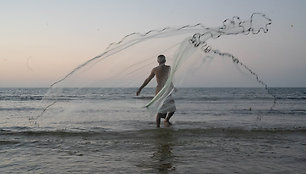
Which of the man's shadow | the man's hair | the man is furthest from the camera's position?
the man

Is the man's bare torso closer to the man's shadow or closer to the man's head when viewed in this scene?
the man's head

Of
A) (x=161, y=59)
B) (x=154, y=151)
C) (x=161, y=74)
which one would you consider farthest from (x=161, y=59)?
(x=154, y=151)

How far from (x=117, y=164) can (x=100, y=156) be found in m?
0.68

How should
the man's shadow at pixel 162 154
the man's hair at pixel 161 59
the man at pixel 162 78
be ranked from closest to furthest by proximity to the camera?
1. the man's shadow at pixel 162 154
2. the man's hair at pixel 161 59
3. the man at pixel 162 78

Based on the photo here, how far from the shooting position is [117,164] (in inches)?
Result: 201

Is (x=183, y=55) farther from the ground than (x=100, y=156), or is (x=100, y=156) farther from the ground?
(x=183, y=55)

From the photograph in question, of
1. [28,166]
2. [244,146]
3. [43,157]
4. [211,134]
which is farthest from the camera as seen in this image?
[211,134]

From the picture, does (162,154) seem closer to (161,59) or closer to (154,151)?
(154,151)

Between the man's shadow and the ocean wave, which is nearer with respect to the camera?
the man's shadow

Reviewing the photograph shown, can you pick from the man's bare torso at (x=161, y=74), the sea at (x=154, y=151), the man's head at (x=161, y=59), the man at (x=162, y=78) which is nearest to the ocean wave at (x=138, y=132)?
the sea at (x=154, y=151)

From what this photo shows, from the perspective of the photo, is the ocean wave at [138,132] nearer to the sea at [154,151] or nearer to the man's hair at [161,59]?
the sea at [154,151]

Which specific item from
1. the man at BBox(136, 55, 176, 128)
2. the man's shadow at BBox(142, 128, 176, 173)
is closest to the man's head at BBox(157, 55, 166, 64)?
the man at BBox(136, 55, 176, 128)

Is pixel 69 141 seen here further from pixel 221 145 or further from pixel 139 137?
pixel 221 145

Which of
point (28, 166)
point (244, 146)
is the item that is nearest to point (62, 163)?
point (28, 166)
